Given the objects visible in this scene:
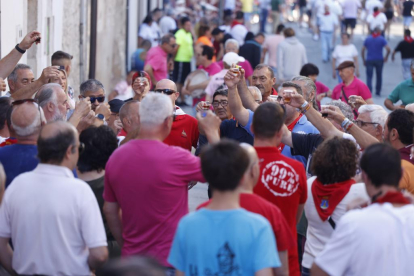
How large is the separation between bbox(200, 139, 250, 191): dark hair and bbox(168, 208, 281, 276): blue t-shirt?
15 centimetres

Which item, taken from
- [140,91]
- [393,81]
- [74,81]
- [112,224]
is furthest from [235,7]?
[112,224]

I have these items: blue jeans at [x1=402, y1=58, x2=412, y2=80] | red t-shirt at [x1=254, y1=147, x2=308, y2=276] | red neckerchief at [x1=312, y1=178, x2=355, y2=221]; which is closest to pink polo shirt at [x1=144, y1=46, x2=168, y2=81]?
blue jeans at [x1=402, y1=58, x2=412, y2=80]

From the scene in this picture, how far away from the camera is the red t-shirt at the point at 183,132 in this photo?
22.1 feet

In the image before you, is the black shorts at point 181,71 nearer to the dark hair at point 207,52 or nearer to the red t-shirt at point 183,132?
the dark hair at point 207,52

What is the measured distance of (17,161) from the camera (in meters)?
4.84

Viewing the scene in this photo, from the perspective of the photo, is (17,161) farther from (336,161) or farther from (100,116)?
(336,161)

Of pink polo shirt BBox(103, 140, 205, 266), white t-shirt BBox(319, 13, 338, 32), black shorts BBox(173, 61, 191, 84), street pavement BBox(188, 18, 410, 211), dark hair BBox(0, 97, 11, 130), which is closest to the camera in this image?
pink polo shirt BBox(103, 140, 205, 266)

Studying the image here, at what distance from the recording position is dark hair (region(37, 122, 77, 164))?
14.0 ft

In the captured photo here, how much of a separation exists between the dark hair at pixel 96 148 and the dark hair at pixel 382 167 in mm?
1914

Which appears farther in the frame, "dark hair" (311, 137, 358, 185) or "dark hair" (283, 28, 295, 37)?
"dark hair" (283, 28, 295, 37)

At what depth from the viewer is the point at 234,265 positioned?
3701 millimetres

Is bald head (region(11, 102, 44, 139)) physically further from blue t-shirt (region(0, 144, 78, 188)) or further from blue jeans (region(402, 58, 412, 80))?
blue jeans (region(402, 58, 412, 80))

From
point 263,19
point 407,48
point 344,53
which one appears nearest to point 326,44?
point 407,48

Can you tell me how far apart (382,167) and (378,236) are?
1.30 feet
